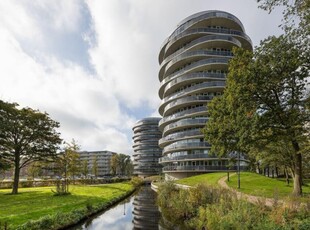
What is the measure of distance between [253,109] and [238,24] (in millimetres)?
48406

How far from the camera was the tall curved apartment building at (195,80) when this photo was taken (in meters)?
54.0

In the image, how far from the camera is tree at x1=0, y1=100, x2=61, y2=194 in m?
35.2

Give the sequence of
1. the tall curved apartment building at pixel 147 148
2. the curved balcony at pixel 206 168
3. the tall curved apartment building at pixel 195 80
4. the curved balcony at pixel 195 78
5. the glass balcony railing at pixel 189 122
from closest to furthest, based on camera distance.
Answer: the curved balcony at pixel 206 168
the glass balcony railing at pixel 189 122
the tall curved apartment building at pixel 195 80
the curved balcony at pixel 195 78
the tall curved apartment building at pixel 147 148

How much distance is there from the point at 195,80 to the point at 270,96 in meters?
37.3

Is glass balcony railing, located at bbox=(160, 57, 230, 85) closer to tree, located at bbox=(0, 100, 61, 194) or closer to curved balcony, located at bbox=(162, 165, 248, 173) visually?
curved balcony, located at bbox=(162, 165, 248, 173)

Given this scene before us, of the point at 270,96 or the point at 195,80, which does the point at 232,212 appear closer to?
the point at 270,96

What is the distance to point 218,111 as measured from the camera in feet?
77.4

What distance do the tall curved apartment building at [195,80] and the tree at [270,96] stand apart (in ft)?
103

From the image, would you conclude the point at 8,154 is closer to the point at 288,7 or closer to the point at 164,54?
the point at 288,7

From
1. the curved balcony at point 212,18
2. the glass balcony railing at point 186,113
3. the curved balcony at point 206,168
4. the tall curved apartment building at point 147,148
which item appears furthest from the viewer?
the tall curved apartment building at point 147,148

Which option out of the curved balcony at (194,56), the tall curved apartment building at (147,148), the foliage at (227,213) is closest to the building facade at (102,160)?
the tall curved apartment building at (147,148)

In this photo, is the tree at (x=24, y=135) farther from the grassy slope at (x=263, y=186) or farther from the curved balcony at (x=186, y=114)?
the curved balcony at (x=186, y=114)

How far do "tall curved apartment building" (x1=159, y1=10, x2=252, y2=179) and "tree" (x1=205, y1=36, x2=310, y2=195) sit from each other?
103 ft

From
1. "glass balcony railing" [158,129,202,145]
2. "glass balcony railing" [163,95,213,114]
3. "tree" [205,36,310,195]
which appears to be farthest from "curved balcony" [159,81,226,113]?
"tree" [205,36,310,195]
